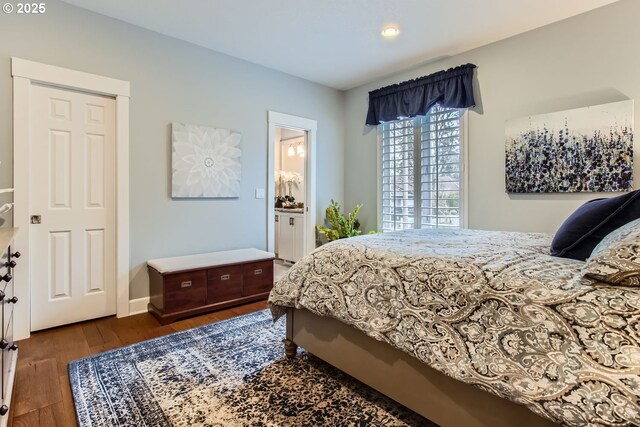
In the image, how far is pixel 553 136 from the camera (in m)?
2.94

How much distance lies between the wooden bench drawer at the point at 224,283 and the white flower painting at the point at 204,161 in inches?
33.3

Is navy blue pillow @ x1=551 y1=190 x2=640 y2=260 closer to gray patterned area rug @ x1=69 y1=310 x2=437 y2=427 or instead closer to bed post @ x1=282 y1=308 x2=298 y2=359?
gray patterned area rug @ x1=69 y1=310 x2=437 y2=427

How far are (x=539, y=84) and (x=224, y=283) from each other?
3.50m

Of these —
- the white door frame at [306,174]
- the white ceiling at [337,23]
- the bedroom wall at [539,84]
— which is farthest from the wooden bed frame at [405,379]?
the white ceiling at [337,23]

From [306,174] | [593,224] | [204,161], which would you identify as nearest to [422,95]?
[306,174]

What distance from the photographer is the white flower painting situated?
3.31 meters

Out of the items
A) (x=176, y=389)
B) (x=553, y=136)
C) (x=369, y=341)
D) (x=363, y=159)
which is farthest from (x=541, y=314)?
(x=363, y=159)

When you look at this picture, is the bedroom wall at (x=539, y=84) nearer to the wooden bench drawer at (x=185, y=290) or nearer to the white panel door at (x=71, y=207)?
the wooden bench drawer at (x=185, y=290)

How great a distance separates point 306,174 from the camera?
461 cm

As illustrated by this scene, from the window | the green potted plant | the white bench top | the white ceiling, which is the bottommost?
the white bench top

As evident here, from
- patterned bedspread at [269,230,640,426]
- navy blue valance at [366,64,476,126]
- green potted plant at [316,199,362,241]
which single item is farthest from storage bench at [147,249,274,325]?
navy blue valance at [366,64,476,126]

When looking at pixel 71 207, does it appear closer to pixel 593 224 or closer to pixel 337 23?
pixel 337 23

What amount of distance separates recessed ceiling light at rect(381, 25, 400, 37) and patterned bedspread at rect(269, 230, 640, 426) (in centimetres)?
221

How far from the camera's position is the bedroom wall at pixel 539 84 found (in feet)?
8.73
